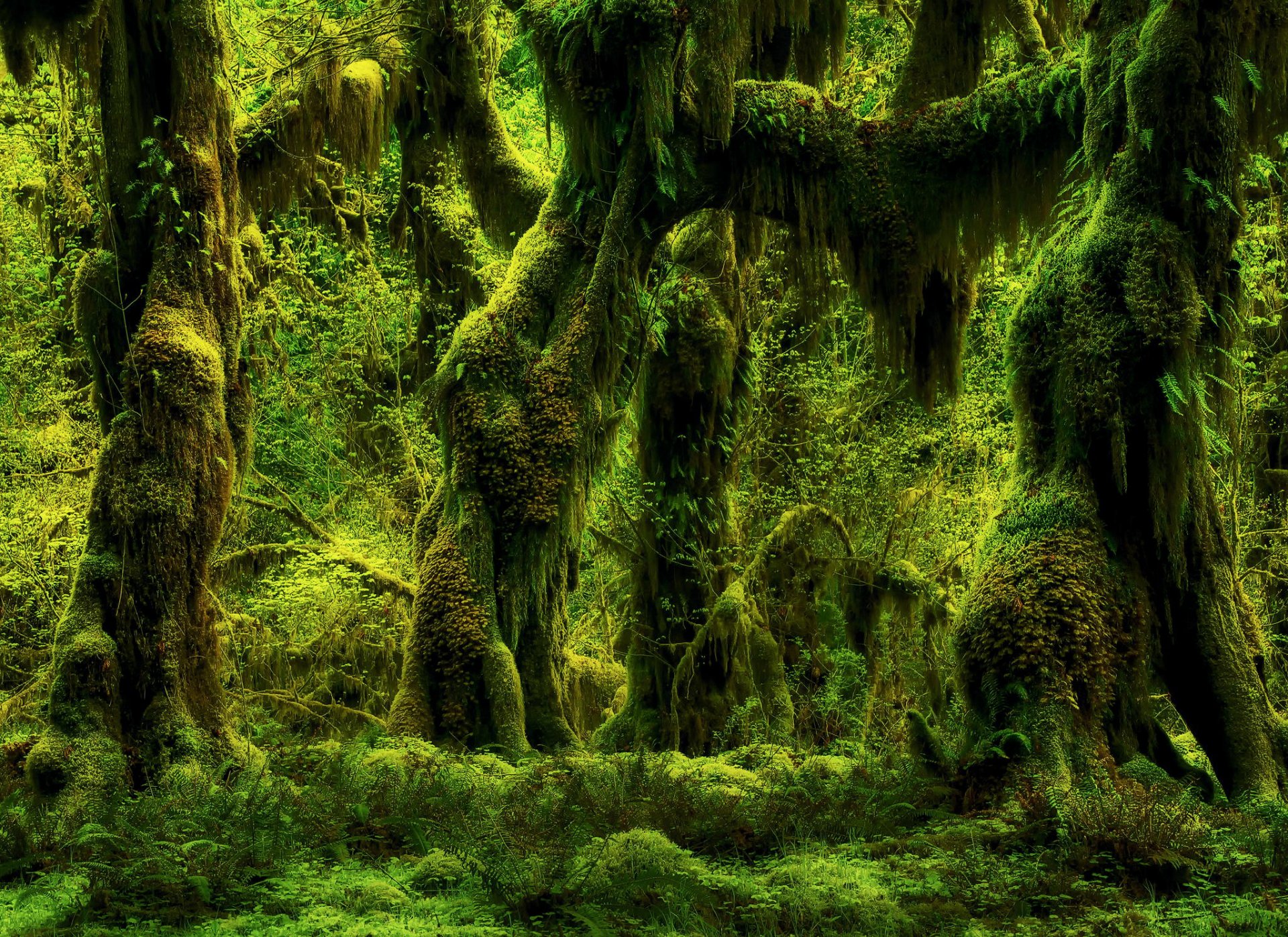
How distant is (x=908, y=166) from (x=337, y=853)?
27.7ft

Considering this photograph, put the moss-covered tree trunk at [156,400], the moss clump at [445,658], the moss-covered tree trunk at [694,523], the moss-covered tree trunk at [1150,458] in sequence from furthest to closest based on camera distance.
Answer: the moss-covered tree trunk at [694,523] < the moss clump at [445,658] < the moss-covered tree trunk at [156,400] < the moss-covered tree trunk at [1150,458]

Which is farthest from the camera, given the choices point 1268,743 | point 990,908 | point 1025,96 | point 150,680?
point 1025,96

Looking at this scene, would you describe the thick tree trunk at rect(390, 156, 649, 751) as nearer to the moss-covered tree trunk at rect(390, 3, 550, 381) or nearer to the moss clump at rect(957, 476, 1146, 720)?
the moss-covered tree trunk at rect(390, 3, 550, 381)

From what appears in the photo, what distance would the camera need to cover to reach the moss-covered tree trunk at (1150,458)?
8141 mm

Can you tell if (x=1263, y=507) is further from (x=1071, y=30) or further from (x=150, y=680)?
(x=150, y=680)

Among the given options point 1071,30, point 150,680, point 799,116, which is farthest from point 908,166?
point 150,680

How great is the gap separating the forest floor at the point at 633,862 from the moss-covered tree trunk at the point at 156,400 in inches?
30.8

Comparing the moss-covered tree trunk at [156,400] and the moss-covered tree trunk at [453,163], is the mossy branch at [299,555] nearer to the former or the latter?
the moss-covered tree trunk at [453,163]

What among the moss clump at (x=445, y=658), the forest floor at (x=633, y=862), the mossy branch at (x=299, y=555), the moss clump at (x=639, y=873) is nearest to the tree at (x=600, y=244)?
the moss clump at (x=445, y=658)

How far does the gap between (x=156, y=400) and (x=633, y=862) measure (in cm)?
547

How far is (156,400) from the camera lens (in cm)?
925

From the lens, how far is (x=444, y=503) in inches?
473

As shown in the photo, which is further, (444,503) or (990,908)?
(444,503)

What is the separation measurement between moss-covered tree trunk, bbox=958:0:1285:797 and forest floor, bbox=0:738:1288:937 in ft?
2.60
